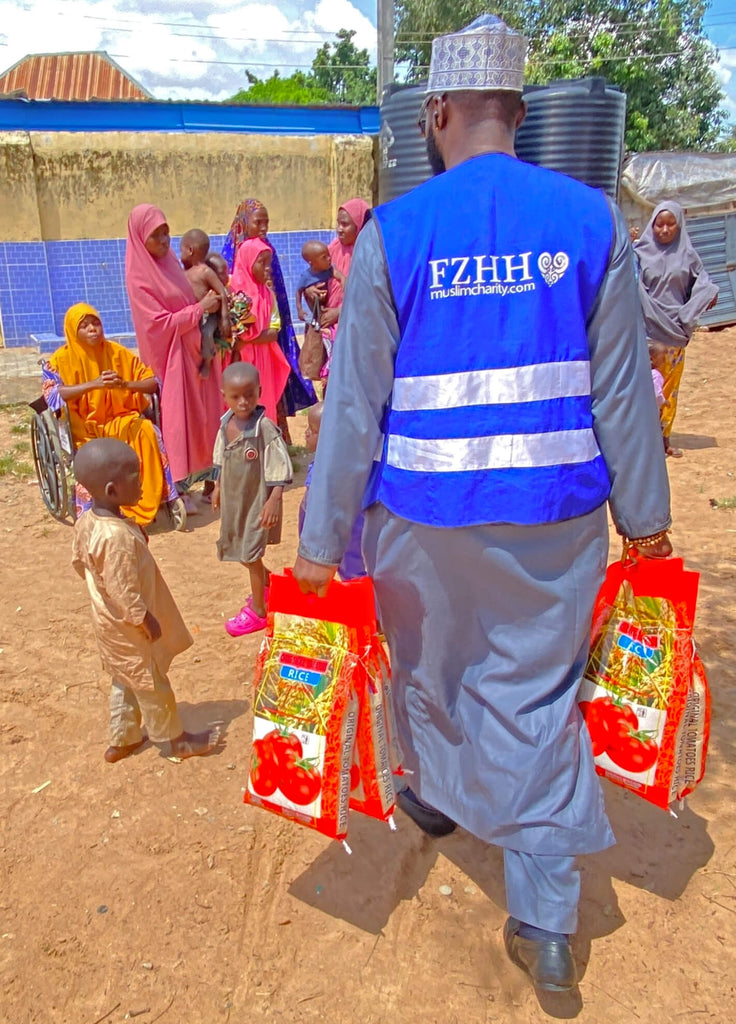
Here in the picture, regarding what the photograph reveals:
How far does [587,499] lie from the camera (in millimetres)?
2078

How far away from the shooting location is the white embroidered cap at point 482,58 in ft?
6.60

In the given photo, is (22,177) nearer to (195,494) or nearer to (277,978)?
(195,494)

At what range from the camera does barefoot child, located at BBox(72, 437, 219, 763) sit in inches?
112

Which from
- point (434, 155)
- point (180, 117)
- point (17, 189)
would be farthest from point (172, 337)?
point (180, 117)

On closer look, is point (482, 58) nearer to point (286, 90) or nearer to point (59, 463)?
point (59, 463)

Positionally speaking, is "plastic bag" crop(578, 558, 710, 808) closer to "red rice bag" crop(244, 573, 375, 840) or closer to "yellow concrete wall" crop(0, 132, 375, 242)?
"red rice bag" crop(244, 573, 375, 840)

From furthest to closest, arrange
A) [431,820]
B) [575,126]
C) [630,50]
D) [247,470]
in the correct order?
[630,50], [575,126], [247,470], [431,820]

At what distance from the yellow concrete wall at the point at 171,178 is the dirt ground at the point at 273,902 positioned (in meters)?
8.07

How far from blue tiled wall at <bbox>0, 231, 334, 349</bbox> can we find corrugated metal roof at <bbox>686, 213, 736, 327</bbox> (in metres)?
6.86

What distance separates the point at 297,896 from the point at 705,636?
229 cm

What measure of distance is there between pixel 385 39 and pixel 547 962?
13042 millimetres

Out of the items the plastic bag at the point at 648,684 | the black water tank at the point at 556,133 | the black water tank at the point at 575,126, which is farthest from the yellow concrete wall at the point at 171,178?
the plastic bag at the point at 648,684

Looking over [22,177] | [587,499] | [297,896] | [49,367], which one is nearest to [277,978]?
[297,896]

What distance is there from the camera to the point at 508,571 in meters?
2.09
